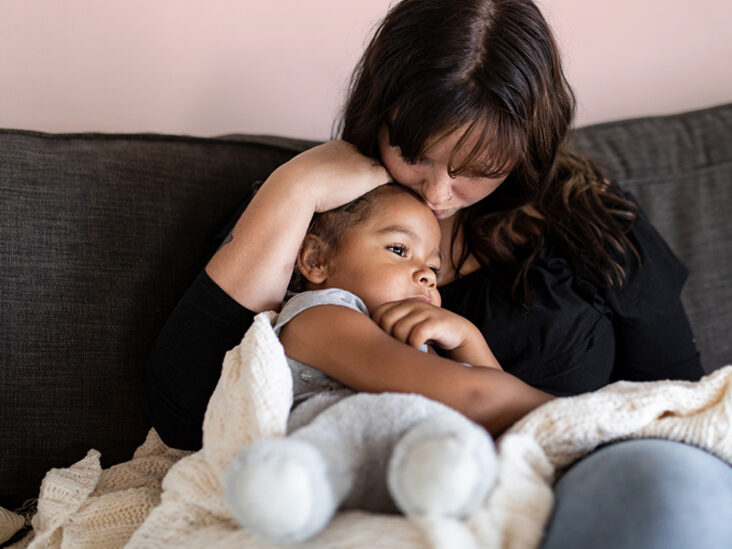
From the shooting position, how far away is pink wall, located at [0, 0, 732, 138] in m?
1.43

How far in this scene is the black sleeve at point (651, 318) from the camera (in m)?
1.18

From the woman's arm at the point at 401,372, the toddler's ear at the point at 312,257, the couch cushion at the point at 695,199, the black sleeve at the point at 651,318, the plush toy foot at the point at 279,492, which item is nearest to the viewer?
the plush toy foot at the point at 279,492

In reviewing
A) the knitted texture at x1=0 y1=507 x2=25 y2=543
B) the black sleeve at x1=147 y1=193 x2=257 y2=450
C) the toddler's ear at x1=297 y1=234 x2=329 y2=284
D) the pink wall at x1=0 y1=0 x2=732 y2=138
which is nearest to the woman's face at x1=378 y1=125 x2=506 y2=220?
the toddler's ear at x1=297 y1=234 x2=329 y2=284

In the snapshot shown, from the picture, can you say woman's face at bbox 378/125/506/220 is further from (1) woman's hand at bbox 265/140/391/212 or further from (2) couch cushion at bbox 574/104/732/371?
(2) couch cushion at bbox 574/104/732/371

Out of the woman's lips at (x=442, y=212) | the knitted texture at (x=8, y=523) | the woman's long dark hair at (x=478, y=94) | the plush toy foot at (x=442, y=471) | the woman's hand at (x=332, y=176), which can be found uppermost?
the woman's long dark hair at (x=478, y=94)

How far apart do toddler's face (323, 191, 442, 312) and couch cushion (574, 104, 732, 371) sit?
56cm

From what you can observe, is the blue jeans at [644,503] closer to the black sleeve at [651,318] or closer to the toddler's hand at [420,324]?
the toddler's hand at [420,324]

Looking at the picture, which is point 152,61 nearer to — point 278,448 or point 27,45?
point 27,45

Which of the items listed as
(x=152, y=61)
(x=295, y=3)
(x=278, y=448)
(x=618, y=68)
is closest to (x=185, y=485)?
(x=278, y=448)

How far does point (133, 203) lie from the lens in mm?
1164

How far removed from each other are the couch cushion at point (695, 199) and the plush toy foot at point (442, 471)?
92 cm

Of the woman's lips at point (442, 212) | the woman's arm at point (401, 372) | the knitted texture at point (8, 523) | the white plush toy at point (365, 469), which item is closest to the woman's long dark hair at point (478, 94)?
the woman's lips at point (442, 212)

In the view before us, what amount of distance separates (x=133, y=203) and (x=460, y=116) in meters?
0.58

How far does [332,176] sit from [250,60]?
2.12 ft
